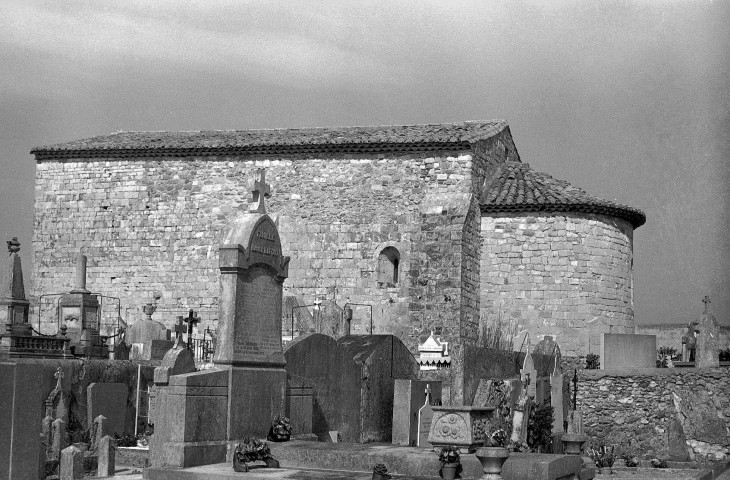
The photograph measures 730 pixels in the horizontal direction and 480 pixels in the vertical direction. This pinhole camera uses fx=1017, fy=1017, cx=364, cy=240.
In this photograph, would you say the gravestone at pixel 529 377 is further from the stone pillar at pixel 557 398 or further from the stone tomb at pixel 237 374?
the stone tomb at pixel 237 374

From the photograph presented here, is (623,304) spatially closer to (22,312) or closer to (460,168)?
(460,168)

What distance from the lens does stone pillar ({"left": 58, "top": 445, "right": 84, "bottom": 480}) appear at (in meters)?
14.5

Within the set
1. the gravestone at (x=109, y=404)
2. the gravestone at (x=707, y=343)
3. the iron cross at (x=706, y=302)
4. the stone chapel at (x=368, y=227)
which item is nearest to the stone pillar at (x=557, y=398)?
the gravestone at (x=707, y=343)

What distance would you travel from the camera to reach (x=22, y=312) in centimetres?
2266

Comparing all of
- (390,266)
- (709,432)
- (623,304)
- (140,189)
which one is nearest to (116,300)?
(140,189)

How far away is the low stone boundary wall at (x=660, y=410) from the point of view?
82.9 feet

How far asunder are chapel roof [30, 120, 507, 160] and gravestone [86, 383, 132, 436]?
13.6 m

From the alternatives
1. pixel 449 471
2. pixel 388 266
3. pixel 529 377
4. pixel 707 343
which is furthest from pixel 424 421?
→ pixel 388 266

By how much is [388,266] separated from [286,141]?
5.12 meters

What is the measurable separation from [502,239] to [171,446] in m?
19.2

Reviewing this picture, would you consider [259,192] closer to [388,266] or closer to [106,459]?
[106,459]

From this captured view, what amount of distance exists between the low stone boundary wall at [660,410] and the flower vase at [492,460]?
14.6 meters

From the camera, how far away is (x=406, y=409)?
1866cm

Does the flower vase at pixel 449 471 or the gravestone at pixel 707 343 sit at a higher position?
the gravestone at pixel 707 343
